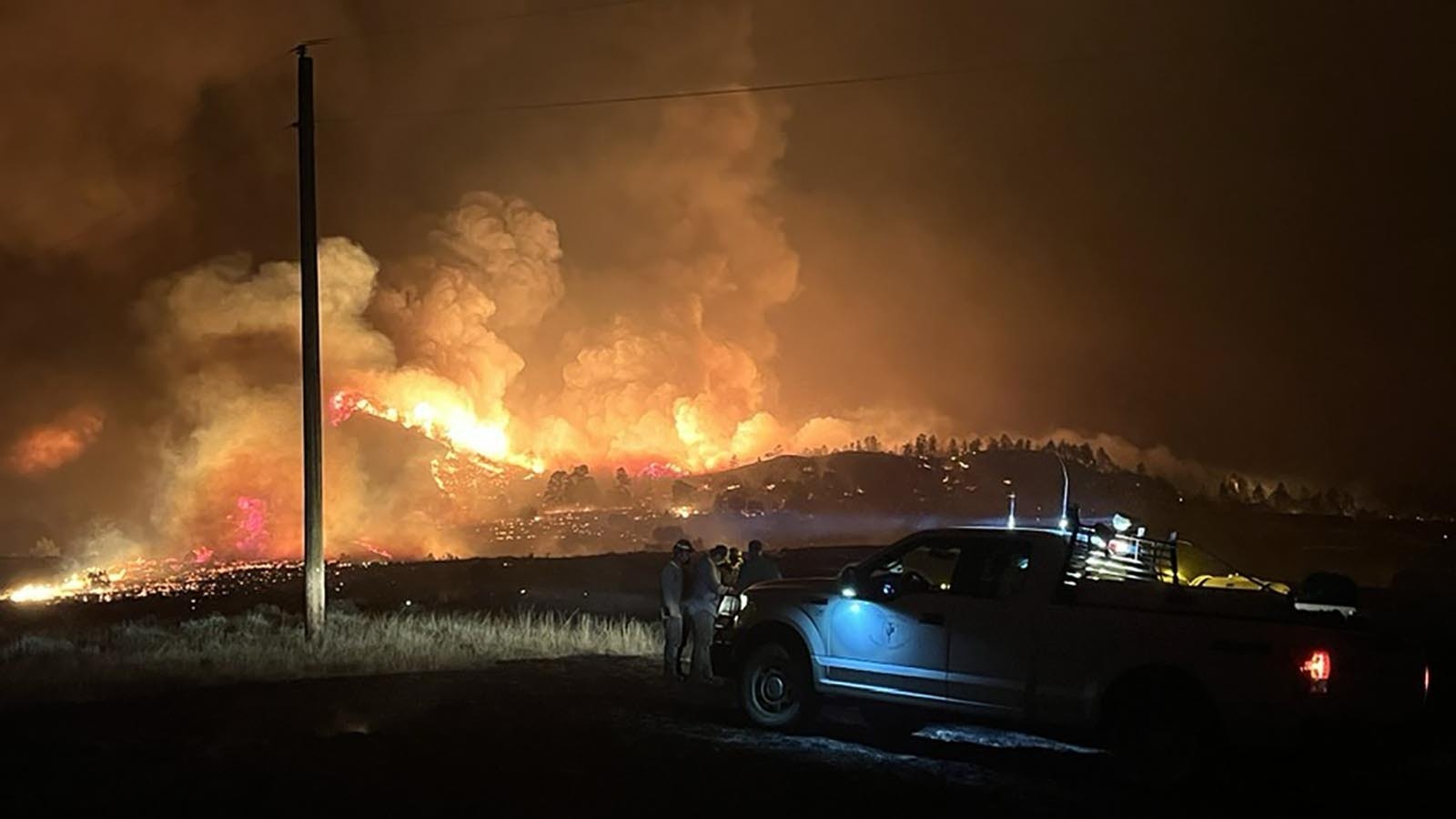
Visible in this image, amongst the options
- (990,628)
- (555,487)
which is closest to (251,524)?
(555,487)

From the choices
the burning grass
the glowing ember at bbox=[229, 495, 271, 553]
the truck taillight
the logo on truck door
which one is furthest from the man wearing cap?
the glowing ember at bbox=[229, 495, 271, 553]

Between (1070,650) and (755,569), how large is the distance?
615 cm

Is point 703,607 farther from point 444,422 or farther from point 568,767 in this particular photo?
point 444,422

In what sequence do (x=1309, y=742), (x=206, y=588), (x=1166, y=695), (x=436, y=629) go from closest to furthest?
1. (x=1309, y=742)
2. (x=1166, y=695)
3. (x=436, y=629)
4. (x=206, y=588)

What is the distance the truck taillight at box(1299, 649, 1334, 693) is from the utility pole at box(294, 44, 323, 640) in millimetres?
14342

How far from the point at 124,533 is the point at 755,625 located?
5322 centimetres

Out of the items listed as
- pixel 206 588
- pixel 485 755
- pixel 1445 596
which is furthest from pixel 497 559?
pixel 485 755

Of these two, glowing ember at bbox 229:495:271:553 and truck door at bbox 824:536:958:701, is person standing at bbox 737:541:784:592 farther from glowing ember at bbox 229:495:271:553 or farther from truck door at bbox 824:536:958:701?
glowing ember at bbox 229:495:271:553

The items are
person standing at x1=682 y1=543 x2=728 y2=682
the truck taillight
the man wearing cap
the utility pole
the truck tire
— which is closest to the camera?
the truck taillight

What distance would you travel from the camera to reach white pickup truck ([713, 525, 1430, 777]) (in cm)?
957

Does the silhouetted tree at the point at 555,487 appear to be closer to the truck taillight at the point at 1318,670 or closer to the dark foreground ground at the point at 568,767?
the dark foreground ground at the point at 568,767

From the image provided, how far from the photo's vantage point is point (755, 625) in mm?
12797

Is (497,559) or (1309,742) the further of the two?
(497,559)

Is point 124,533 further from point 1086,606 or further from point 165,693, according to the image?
point 1086,606
